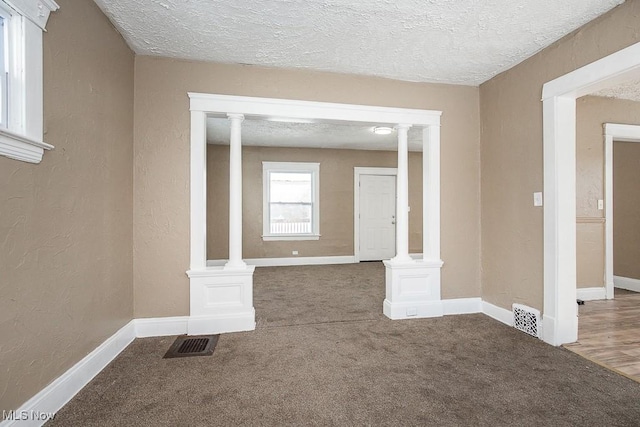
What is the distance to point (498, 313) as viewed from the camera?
319 cm

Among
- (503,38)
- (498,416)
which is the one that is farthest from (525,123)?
(498,416)

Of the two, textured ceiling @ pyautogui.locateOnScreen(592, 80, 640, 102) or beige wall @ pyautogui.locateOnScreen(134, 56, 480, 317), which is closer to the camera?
beige wall @ pyautogui.locateOnScreen(134, 56, 480, 317)

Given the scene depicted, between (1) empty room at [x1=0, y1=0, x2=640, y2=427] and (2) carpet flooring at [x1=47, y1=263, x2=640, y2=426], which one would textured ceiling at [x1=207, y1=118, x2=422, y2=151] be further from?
(2) carpet flooring at [x1=47, y1=263, x2=640, y2=426]

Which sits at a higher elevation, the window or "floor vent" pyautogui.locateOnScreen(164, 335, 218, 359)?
the window

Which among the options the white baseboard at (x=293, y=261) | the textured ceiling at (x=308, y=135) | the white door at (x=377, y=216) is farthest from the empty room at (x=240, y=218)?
the white door at (x=377, y=216)

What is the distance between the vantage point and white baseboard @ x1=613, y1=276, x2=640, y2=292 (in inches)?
171

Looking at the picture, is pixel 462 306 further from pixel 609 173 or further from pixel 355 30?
pixel 355 30

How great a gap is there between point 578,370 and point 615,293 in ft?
9.93

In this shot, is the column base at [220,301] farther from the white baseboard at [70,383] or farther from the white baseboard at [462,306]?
the white baseboard at [462,306]

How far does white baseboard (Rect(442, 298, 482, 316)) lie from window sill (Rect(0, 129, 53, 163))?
3.55m

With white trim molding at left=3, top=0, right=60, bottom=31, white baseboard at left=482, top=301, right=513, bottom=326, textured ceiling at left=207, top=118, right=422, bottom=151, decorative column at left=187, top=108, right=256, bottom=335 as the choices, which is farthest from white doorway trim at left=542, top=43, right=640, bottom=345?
white trim molding at left=3, top=0, right=60, bottom=31

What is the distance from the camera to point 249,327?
2.92m

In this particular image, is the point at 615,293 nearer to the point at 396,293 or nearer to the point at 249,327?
the point at 396,293

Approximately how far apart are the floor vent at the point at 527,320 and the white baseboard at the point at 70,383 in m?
3.49
